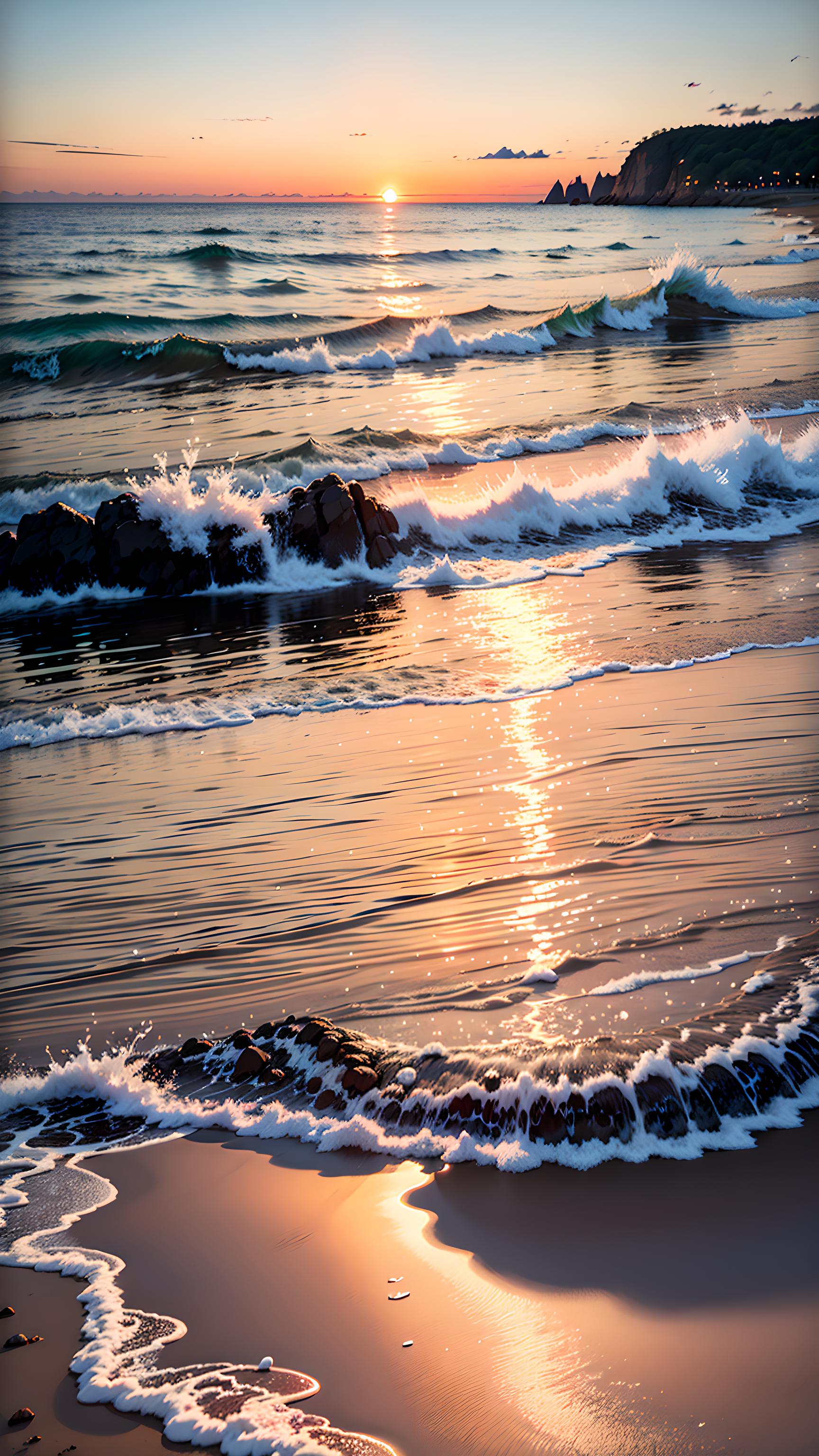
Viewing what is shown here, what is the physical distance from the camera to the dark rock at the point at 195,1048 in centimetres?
313

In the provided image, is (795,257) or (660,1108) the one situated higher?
(795,257)

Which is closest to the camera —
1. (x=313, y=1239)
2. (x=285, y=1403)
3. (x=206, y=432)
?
(x=285, y=1403)

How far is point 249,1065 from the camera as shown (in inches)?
118

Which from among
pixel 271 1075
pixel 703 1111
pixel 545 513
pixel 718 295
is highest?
pixel 718 295

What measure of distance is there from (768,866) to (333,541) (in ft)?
22.0

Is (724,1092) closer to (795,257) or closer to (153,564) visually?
(153,564)

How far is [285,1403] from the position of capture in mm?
1842

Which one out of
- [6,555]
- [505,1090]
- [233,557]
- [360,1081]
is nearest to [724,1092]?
[505,1090]

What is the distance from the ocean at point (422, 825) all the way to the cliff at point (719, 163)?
248 feet

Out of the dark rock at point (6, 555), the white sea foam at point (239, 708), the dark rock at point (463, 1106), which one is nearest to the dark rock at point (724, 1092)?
the dark rock at point (463, 1106)

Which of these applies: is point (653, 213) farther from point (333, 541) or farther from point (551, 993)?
point (551, 993)

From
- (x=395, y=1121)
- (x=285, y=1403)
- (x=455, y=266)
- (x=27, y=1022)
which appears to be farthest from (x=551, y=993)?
(x=455, y=266)

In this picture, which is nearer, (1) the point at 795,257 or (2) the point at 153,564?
(2) the point at 153,564

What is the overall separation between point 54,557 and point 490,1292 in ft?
30.3
